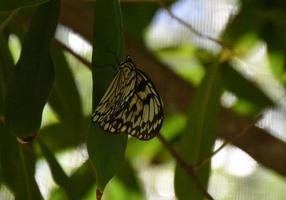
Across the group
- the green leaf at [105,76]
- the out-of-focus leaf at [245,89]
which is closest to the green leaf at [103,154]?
the green leaf at [105,76]

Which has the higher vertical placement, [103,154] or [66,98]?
[103,154]

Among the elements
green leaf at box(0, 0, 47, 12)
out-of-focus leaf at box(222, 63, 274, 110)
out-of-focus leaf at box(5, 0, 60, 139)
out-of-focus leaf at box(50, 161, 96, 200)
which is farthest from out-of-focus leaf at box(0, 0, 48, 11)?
out-of-focus leaf at box(222, 63, 274, 110)

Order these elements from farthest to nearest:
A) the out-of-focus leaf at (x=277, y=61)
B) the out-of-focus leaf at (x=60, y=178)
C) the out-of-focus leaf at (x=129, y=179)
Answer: the out-of-focus leaf at (x=277, y=61) < the out-of-focus leaf at (x=129, y=179) < the out-of-focus leaf at (x=60, y=178)

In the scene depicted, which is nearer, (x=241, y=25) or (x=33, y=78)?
(x=33, y=78)

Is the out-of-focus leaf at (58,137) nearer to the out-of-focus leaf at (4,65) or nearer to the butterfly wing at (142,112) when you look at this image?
the out-of-focus leaf at (4,65)

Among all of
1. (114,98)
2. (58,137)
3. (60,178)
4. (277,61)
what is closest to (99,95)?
(114,98)

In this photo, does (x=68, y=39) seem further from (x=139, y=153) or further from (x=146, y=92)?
(x=146, y=92)

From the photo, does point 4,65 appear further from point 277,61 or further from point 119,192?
point 277,61
